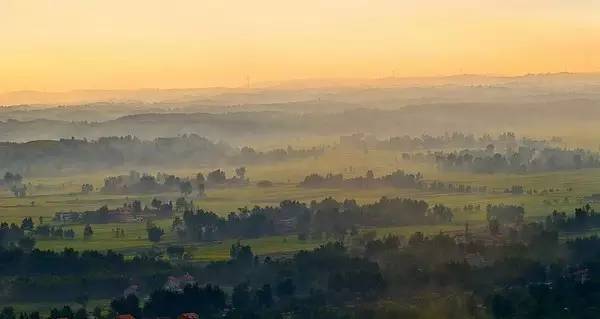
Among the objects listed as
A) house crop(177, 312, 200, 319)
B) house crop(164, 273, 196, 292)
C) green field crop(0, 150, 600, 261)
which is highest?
green field crop(0, 150, 600, 261)

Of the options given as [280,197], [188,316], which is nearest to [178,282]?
[188,316]

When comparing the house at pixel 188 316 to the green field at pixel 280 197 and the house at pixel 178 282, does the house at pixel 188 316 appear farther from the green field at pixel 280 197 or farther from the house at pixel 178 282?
the green field at pixel 280 197

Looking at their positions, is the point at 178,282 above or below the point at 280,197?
below

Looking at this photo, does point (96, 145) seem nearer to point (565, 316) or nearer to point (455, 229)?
point (455, 229)

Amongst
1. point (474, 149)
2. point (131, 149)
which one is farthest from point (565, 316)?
point (131, 149)

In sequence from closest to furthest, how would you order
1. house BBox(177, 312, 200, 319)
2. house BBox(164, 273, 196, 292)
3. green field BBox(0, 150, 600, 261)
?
house BBox(177, 312, 200, 319)
house BBox(164, 273, 196, 292)
green field BBox(0, 150, 600, 261)

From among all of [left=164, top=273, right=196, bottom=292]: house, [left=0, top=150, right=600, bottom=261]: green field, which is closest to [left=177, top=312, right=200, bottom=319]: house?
[left=164, top=273, right=196, bottom=292]: house

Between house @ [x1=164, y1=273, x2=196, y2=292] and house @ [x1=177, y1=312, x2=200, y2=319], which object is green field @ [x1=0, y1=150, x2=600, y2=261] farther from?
house @ [x1=177, y1=312, x2=200, y2=319]

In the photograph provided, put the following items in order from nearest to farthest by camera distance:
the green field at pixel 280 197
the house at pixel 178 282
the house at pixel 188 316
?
the house at pixel 188 316, the house at pixel 178 282, the green field at pixel 280 197

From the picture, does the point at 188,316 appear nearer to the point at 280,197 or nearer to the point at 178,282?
the point at 178,282

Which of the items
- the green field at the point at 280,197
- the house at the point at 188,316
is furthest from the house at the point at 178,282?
the green field at the point at 280,197

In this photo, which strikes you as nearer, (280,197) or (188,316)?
(188,316)
